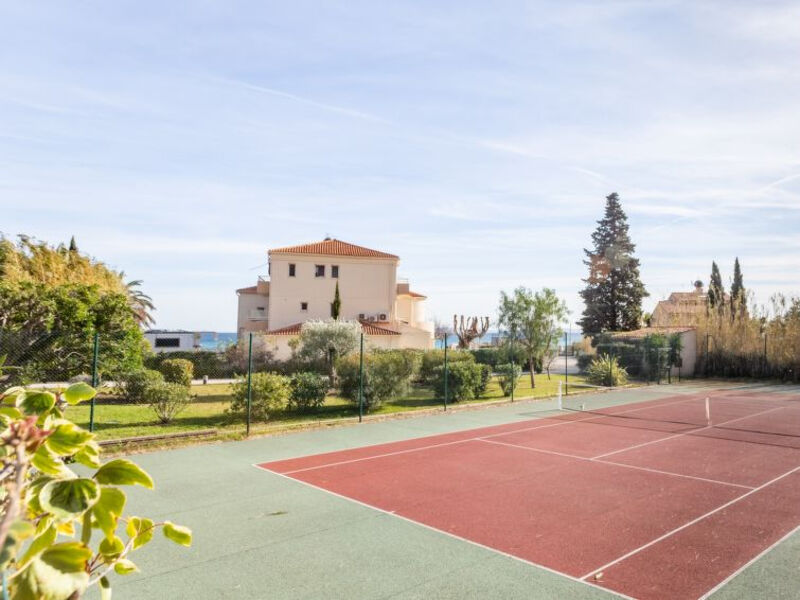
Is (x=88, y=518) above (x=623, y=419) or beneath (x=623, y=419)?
above

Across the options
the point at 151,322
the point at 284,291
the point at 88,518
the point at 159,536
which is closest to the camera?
the point at 88,518

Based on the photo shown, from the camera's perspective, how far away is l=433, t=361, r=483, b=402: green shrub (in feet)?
65.2

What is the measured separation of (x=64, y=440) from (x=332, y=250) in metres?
44.4

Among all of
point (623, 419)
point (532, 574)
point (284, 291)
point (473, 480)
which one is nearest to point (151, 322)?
point (284, 291)

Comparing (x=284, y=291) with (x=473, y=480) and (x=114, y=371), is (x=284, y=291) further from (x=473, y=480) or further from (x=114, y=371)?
(x=473, y=480)

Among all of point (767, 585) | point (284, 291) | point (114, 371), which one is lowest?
point (767, 585)

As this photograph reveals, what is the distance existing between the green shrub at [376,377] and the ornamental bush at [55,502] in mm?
15570

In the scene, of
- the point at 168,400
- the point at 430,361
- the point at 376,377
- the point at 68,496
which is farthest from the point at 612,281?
the point at 68,496

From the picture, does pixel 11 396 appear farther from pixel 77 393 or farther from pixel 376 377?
pixel 376 377

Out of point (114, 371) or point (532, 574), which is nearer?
point (532, 574)

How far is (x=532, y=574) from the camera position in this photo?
5.86 meters

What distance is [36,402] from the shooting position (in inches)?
62.9

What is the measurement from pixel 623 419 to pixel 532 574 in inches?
493

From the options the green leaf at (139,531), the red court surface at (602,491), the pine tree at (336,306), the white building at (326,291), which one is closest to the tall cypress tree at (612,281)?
the white building at (326,291)
